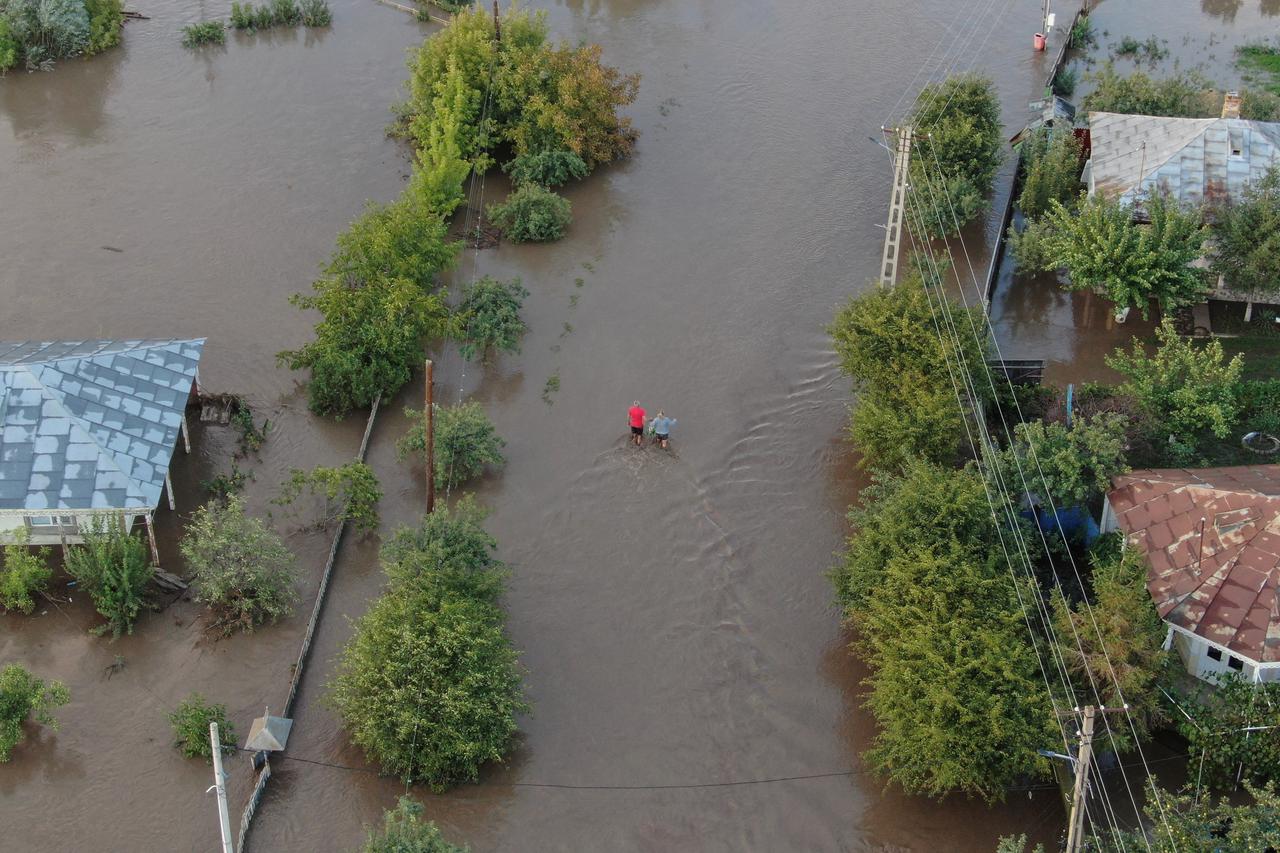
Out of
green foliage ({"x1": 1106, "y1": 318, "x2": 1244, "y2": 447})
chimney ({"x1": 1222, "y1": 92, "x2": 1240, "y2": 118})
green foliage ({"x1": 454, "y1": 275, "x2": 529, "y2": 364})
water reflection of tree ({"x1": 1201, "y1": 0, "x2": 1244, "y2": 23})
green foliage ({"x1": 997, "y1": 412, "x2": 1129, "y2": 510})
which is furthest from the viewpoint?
water reflection of tree ({"x1": 1201, "y1": 0, "x2": 1244, "y2": 23})

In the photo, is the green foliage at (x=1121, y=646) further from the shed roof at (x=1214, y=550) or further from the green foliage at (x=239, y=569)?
the green foliage at (x=239, y=569)

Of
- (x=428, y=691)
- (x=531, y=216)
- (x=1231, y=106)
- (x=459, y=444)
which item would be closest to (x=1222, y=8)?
(x=1231, y=106)

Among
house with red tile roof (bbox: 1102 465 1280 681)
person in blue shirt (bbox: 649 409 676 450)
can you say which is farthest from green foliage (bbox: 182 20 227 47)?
house with red tile roof (bbox: 1102 465 1280 681)

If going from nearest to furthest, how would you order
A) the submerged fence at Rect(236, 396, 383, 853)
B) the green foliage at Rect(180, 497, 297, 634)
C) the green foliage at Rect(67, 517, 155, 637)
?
1. the submerged fence at Rect(236, 396, 383, 853)
2. the green foliage at Rect(67, 517, 155, 637)
3. the green foliage at Rect(180, 497, 297, 634)

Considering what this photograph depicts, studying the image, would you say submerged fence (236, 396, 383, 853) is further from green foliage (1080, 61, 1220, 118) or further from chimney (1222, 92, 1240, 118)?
chimney (1222, 92, 1240, 118)

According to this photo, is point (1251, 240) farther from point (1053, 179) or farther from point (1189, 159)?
point (1053, 179)

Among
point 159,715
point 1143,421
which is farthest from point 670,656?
point 1143,421
